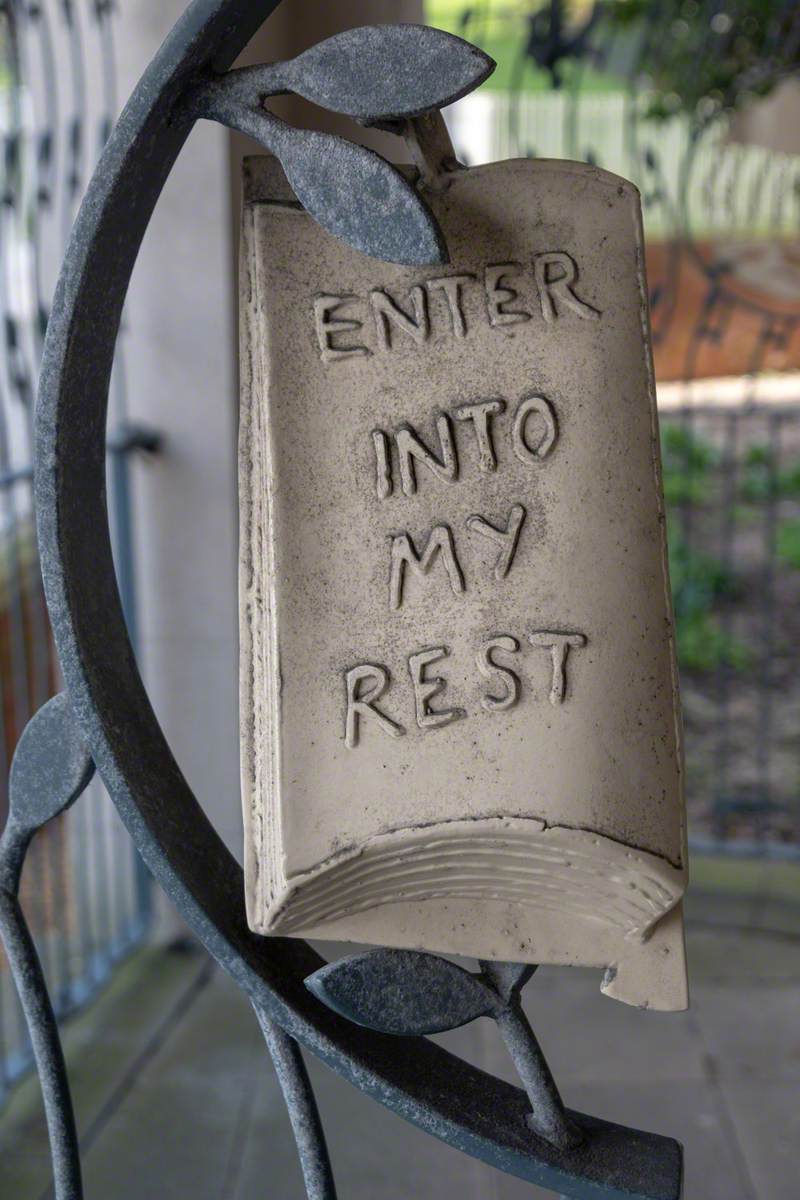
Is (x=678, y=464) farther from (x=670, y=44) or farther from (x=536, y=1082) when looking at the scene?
(x=536, y=1082)

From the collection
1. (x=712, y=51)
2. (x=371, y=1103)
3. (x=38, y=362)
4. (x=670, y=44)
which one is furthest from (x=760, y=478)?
(x=371, y=1103)

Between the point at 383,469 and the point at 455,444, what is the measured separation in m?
0.05

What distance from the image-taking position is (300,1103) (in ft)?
2.79

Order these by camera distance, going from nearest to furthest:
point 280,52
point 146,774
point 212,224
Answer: point 146,774
point 212,224
point 280,52

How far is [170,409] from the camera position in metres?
2.83

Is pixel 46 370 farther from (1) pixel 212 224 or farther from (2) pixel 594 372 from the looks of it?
(1) pixel 212 224

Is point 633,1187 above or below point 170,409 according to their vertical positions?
below

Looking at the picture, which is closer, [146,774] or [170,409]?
[146,774]

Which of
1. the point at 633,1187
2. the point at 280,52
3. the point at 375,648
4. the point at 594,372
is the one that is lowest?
the point at 633,1187

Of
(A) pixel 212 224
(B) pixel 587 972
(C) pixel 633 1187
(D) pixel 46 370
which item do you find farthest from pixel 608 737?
(B) pixel 587 972

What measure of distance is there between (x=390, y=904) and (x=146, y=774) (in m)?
0.19

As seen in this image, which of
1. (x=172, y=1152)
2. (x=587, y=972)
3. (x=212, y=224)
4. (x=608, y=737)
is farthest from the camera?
(x=587, y=972)

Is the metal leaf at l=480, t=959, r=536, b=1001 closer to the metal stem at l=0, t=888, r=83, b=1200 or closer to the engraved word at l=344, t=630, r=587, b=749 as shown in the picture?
the engraved word at l=344, t=630, r=587, b=749

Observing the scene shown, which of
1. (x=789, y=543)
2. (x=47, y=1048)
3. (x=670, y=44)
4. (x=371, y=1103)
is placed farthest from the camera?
(x=789, y=543)
